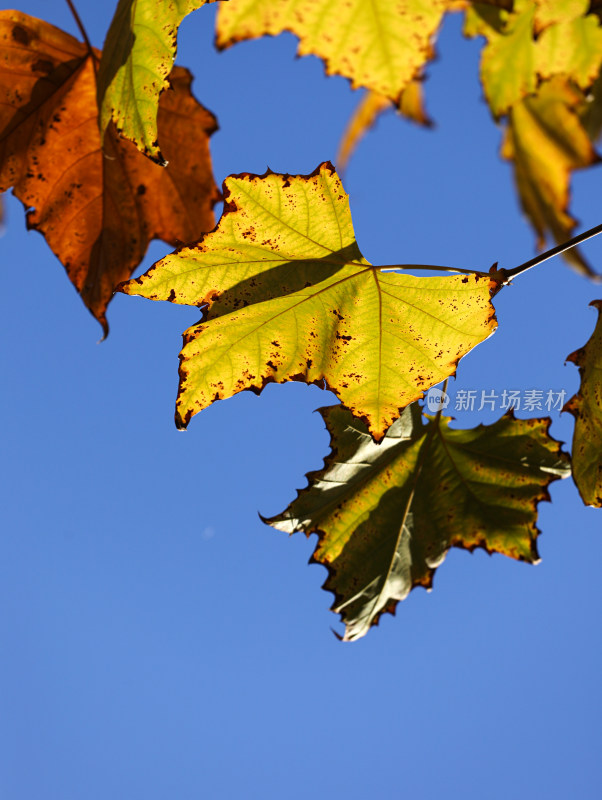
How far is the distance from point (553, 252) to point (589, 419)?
313mm

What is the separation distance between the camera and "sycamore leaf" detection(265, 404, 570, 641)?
1.28 m

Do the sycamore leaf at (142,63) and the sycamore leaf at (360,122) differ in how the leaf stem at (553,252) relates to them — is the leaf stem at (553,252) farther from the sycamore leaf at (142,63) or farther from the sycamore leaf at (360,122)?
the sycamore leaf at (360,122)

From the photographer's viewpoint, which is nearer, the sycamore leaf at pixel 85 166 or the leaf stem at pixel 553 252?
the leaf stem at pixel 553 252

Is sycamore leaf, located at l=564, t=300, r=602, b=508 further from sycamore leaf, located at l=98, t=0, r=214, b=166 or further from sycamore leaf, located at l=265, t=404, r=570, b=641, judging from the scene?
sycamore leaf, located at l=98, t=0, r=214, b=166

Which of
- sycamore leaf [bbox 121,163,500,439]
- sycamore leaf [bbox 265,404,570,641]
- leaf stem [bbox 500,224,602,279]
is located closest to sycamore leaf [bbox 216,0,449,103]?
sycamore leaf [bbox 121,163,500,439]

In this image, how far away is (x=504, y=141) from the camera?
194 cm

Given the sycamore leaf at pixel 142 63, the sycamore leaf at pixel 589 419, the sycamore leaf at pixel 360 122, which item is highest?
the sycamore leaf at pixel 360 122

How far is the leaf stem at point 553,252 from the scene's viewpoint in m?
0.94

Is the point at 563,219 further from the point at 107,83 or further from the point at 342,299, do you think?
the point at 107,83

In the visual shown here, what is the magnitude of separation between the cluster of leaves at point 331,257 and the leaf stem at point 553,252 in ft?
0.15

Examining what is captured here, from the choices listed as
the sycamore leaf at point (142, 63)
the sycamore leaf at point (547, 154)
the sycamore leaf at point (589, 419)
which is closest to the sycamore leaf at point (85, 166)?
the sycamore leaf at point (142, 63)

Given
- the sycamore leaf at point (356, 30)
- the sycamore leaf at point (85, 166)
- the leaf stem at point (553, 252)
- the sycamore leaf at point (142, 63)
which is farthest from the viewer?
the sycamore leaf at point (85, 166)

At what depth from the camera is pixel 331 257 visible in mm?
1037

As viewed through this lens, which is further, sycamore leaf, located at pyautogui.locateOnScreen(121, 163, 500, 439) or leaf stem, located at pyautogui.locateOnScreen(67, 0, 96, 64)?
leaf stem, located at pyautogui.locateOnScreen(67, 0, 96, 64)
